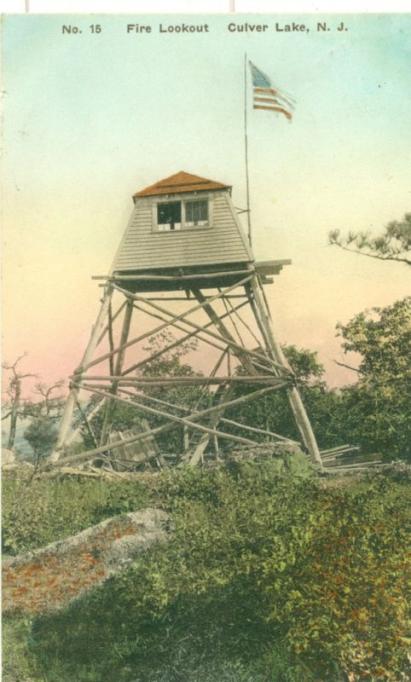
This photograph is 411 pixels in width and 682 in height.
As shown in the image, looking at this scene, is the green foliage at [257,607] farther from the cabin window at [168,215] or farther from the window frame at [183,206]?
the cabin window at [168,215]

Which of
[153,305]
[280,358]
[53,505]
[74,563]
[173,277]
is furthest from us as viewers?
[173,277]

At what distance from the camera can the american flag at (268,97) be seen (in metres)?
8.36

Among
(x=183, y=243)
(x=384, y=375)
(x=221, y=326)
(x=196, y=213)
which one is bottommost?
(x=384, y=375)

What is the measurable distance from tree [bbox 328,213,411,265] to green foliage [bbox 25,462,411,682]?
4.66 meters

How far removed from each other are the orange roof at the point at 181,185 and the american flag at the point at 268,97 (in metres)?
1.94

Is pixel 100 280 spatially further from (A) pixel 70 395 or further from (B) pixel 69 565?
(B) pixel 69 565

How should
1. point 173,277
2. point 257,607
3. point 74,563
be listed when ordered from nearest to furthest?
point 257,607, point 74,563, point 173,277

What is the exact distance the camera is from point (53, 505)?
→ 8.28 m

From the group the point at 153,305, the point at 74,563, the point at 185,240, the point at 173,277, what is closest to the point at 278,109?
the point at 185,240

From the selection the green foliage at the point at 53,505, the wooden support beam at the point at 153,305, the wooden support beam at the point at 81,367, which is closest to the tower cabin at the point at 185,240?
the wooden support beam at the point at 153,305

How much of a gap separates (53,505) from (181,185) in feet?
20.0

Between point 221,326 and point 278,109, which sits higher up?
point 278,109

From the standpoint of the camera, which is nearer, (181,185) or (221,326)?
(181,185)

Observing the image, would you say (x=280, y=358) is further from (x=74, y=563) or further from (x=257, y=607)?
(x=257, y=607)
